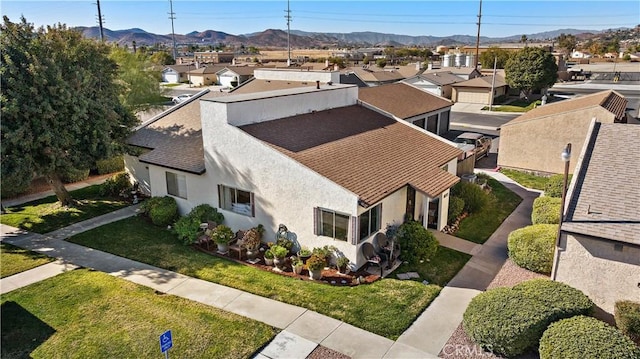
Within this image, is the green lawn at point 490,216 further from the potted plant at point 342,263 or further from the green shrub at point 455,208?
the potted plant at point 342,263

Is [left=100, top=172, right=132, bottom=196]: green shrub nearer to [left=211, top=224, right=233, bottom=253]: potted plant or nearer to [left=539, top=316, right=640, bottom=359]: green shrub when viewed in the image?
[left=211, top=224, right=233, bottom=253]: potted plant

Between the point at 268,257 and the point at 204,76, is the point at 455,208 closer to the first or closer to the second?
the point at 268,257

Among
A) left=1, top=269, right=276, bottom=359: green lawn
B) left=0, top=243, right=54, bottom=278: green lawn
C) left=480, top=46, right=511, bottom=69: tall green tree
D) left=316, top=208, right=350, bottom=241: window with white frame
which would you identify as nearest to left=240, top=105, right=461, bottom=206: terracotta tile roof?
left=316, top=208, right=350, bottom=241: window with white frame

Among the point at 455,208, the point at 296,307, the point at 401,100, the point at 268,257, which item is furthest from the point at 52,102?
the point at 401,100

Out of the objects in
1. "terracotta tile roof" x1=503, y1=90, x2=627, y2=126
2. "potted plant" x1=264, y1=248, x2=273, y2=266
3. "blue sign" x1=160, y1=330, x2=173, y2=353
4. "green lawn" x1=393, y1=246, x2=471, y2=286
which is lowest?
"green lawn" x1=393, y1=246, x2=471, y2=286

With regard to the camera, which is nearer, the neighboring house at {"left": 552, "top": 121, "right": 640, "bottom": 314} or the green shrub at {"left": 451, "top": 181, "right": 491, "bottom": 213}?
the neighboring house at {"left": 552, "top": 121, "right": 640, "bottom": 314}

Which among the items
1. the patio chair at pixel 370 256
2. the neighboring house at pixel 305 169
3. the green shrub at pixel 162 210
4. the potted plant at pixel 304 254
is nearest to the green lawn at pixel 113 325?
the potted plant at pixel 304 254
